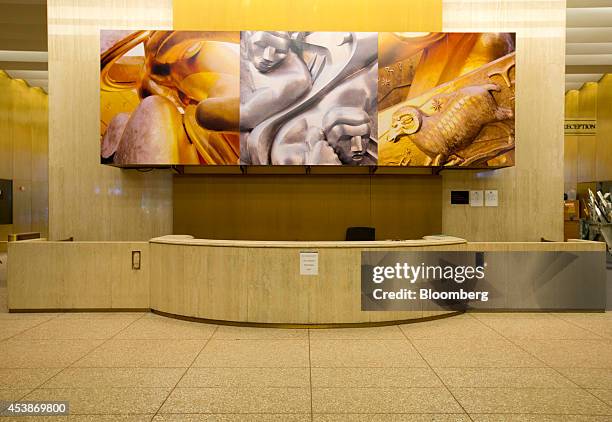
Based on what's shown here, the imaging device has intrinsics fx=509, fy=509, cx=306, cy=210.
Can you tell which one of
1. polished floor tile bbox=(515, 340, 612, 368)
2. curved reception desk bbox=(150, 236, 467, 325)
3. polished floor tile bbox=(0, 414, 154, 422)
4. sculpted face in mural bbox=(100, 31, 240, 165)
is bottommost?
polished floor tile bbox=(515, 340, 612, 368)

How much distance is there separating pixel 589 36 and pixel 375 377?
1125cm

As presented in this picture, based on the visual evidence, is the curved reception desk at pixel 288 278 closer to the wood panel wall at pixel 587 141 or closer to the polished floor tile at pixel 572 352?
the polished floor tile at pixel 572 352

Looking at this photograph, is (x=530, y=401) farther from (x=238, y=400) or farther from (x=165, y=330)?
(x=165, y=330)

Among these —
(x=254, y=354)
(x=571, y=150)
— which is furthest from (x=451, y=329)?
(x=571, y=150)

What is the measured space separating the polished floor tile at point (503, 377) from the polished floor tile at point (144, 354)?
228 centimetres

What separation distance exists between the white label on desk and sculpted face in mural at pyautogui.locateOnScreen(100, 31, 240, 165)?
2.12 meters

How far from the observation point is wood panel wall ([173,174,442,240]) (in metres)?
8.16

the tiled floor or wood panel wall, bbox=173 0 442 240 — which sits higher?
wood panel wall, bbox=173 0 442 240

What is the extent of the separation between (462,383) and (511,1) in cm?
635

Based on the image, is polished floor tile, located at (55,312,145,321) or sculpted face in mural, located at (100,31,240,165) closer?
polished floor tile, located at (55,312,145,321)

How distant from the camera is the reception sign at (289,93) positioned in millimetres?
7129

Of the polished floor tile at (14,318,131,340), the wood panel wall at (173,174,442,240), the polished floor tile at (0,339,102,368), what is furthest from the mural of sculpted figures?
the polished floor tile at (0,339,102,368)

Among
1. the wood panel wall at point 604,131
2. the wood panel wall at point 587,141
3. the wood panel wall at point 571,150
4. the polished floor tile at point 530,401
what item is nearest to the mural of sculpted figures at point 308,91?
the polished floor tile at point 530,401

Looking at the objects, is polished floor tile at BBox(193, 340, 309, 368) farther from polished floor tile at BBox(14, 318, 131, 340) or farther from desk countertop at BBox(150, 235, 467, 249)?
polished floor tile at BBox(14, 318, 131, 340)
